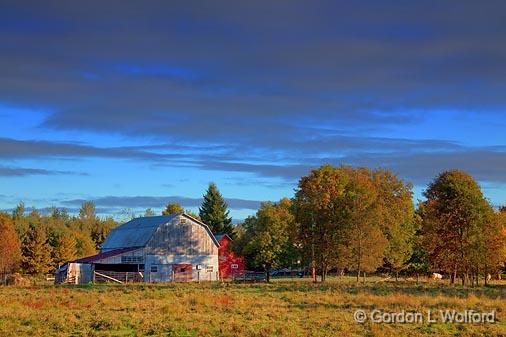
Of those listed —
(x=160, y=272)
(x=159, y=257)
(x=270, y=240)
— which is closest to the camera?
(x=270, y=240)

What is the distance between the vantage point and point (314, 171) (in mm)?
61250

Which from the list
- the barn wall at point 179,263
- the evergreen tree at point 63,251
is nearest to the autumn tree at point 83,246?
the evergreen tree at point 63,251

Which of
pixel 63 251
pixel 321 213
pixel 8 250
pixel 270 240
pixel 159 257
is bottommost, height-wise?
pixel 159 257

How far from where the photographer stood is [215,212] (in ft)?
369

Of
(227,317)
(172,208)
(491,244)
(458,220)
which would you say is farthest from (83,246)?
(227,317)

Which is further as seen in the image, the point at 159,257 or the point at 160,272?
the point at 159,257

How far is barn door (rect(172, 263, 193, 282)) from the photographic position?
7556 cm

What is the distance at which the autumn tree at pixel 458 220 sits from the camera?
184ft

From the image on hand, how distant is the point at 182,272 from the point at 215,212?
36.5 metres

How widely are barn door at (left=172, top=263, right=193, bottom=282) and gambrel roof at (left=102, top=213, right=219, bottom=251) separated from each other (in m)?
4.75

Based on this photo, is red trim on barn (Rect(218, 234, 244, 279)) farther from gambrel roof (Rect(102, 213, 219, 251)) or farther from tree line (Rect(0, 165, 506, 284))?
tree line (Rect(0, 165, 506, 284))

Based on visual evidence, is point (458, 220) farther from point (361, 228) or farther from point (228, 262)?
point (228, 262)

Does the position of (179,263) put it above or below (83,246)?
below

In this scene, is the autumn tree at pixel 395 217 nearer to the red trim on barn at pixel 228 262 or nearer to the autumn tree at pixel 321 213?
the autumn tree at pixel 321 213
